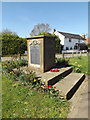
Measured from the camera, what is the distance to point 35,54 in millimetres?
6625

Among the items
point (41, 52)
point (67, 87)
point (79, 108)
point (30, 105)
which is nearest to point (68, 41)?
point (41, 52)

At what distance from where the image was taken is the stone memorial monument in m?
6.16

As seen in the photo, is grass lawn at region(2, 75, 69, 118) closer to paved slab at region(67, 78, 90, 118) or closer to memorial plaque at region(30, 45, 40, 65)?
paved slab at region(67, 78, 90, 118)

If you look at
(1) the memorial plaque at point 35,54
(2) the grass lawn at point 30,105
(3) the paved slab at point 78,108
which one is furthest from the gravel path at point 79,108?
(1) the memorial plaque at point 35,54

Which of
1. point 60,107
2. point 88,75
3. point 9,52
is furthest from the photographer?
point 9,52

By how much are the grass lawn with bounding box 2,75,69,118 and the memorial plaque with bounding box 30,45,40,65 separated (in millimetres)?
2793

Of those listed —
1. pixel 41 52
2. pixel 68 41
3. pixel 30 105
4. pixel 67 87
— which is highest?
pixel 68 41

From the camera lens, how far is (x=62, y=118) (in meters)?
2.72

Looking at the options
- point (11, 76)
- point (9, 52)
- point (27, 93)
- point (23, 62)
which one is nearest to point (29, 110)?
point (27, 93)

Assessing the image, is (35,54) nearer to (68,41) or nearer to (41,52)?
(41,52)

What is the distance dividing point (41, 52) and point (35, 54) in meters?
0.65

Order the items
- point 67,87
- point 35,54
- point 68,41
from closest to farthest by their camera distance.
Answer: point 67,87 < point 35,54 < point 68,41

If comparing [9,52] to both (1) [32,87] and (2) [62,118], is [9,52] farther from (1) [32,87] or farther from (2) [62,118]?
(2) [62,118]

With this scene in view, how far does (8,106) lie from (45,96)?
4.67 feet
